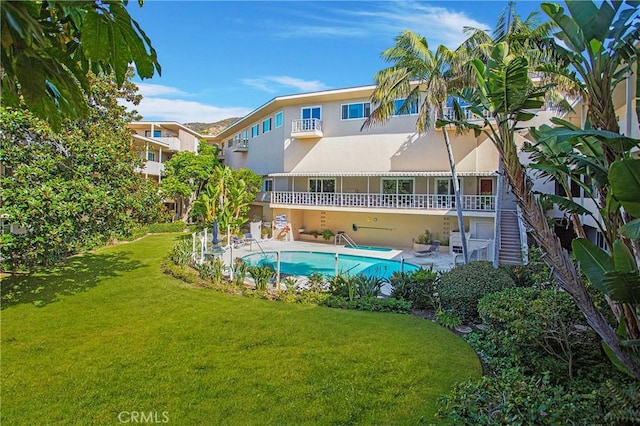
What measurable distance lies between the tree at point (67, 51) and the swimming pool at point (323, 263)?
601 inches

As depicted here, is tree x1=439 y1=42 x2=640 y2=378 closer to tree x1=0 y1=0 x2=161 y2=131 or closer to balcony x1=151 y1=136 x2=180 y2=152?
tree x1=0 y1=0 x2=161 y2=131

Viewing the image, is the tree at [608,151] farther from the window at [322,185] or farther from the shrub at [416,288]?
the window at [322,185]

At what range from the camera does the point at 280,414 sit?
536cm

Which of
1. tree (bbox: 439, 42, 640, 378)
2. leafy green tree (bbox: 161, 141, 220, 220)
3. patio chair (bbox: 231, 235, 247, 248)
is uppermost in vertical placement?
leafy green tree (bbox: 161, 141, 220, 220)

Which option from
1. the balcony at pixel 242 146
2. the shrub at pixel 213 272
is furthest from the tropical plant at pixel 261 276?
the balcony at pixel 242 146

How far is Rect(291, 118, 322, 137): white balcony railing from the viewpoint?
25.1m

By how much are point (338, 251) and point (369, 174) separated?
524cm

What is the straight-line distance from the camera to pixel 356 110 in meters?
24.2

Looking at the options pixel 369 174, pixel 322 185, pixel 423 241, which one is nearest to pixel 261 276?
pixel 369 174

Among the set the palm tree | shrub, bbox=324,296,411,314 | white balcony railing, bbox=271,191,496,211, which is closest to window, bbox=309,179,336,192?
white balcony railing, bbox=271,191,496,211

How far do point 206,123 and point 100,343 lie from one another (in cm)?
10449

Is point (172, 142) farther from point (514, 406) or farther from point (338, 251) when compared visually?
point (514, 406)

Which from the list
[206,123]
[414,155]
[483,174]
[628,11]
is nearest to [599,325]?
[628,11]

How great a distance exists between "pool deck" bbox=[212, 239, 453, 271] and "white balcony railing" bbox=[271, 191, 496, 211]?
2.75 m
